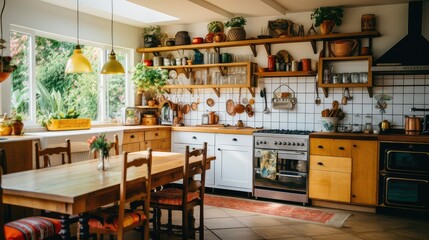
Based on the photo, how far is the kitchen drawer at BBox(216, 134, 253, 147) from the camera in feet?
17.6

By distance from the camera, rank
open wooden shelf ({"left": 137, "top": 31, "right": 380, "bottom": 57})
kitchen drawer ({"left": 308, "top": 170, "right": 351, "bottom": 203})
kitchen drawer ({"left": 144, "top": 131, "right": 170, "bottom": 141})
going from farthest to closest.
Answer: kitchen drawer ({"left": 144, "top": 131, "right": 170, "bottom": 141}) → open wooden shelf ({"left": 137, "top": 31, "right": 380, "bottom": 57}) → kitchen drawer ({"left": 308, "top": 170, "right": 351, "bottom": 203})

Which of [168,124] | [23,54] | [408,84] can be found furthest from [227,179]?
[23,54]

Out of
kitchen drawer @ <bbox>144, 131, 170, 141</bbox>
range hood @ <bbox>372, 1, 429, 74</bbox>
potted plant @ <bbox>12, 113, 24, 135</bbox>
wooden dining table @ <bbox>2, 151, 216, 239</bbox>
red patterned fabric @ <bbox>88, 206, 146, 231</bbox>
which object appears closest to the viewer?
wooden dining table @ <bbox>2, 151, 216, 239</bbox>

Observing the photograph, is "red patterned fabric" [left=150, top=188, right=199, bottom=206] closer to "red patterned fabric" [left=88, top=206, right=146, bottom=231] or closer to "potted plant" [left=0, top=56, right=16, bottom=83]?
"red patterned fabric" [left=88, top=206, right=146, bottom=231]

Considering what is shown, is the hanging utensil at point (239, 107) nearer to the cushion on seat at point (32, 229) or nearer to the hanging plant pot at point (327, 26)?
the hanging plant pot at point (327, 26)

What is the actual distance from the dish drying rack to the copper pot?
1515 millimetres

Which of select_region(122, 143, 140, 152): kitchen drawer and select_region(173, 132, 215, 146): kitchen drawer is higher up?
select_region(173, 132, 215, 146): kitchen drawer

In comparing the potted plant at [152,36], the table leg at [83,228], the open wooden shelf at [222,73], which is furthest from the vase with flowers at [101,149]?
the potted plant at [152,36]

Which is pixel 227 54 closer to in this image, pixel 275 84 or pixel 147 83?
pixel 275 84

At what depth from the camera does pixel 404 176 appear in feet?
14.7

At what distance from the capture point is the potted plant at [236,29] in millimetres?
5707

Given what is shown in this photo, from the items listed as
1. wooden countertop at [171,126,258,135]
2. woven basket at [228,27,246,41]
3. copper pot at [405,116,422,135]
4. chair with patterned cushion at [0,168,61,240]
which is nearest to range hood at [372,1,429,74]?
copper pot at [405,116,422,135]

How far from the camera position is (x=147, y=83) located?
600 centimetres

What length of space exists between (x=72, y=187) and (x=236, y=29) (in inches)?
152
